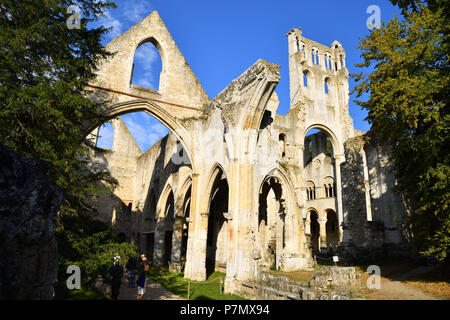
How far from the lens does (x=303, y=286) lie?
7.78 meters

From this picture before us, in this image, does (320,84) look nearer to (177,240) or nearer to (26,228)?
(177,240)

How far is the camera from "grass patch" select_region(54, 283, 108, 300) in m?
7.77

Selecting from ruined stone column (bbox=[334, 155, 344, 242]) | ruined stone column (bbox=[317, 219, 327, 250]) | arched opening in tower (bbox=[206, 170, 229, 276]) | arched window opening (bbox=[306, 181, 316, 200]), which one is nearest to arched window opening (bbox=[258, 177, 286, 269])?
arched opening in tower (bbox=[206, 170, 229, 276])

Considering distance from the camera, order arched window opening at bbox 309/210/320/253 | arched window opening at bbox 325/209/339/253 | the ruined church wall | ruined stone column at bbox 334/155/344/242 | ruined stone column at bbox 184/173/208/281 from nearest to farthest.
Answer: ruined stone column at bbox 184/173/208/281, the ruined church wall, ruined stone column at bbox 334/155/344/242, arched window opening at bbox 325/209/339/253, arched window opening at bbox 309/210/320/253

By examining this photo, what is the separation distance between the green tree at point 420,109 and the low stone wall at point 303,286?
2.15m

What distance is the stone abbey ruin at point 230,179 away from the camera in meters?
10.7

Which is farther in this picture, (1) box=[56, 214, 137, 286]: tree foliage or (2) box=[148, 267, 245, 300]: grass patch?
(2) box=[148, 267, 245, 300]: grass patch

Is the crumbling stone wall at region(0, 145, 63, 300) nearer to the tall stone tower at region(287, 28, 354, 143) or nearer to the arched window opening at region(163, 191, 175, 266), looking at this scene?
the arched window opening at region(163, 191, 175, 266)

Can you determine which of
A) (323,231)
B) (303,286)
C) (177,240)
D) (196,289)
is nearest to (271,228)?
(177,240)

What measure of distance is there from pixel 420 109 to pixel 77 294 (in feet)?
35.7

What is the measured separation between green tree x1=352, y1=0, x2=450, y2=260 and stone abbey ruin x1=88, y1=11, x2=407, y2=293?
12.1 ft

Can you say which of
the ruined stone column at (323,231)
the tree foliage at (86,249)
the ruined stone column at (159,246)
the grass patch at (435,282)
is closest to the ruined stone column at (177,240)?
the ruined stone column at (159,246)

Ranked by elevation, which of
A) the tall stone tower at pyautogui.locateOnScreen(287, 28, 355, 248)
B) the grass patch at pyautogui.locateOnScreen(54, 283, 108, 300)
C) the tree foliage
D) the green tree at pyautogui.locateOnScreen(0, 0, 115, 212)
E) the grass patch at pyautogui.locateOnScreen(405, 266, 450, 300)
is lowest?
the grass patch at pyautogui.locateOnScreen(54, 283, 108, 300)
